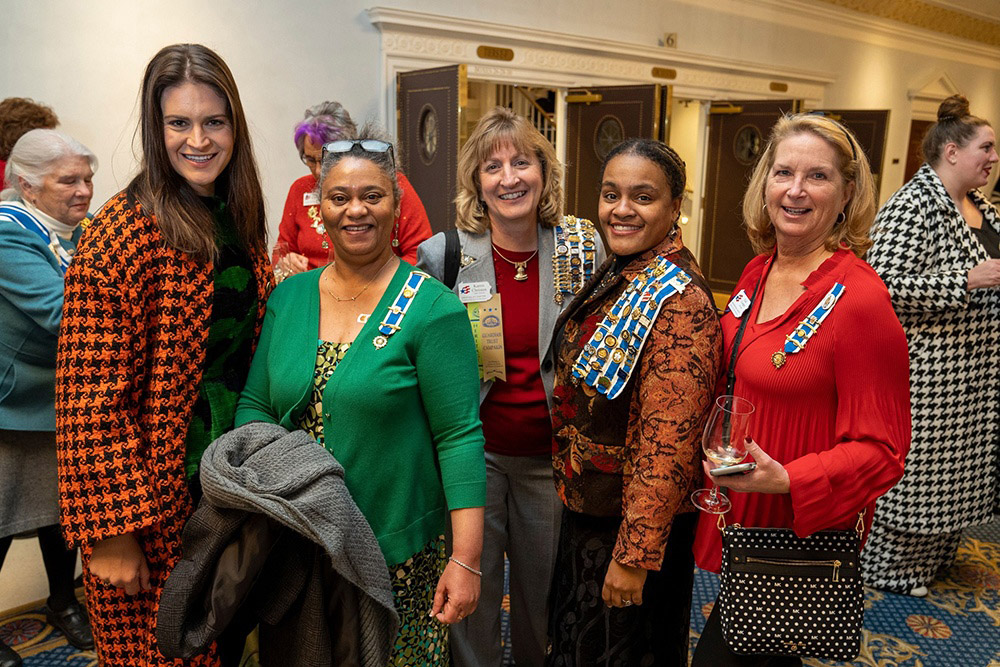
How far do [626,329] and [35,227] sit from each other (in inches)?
80.3

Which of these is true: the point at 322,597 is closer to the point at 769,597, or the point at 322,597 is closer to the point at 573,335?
the point at 573,335

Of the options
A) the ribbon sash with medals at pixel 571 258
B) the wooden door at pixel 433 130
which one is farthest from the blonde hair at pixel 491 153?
the wooden door at pixel 433 130

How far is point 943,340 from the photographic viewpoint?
2.97 metres

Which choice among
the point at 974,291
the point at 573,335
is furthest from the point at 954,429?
the point at 573,335

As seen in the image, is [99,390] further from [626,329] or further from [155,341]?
[626,329]

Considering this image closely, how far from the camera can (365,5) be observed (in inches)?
201

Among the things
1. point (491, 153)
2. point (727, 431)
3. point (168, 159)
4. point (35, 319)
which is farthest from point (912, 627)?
point (35, 319)

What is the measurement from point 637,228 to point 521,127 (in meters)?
0.68

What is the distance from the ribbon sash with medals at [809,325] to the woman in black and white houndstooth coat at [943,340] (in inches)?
62.1

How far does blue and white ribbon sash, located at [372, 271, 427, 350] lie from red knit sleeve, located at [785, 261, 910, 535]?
886 mm

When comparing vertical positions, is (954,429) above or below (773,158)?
below

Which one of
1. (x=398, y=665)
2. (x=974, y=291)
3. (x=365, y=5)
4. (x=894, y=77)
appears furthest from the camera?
(x=894, y=77)

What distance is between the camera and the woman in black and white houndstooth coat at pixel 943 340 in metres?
2.88

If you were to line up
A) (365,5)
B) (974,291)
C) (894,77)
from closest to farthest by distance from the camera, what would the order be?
(974,291), (365,5), (894,77)
